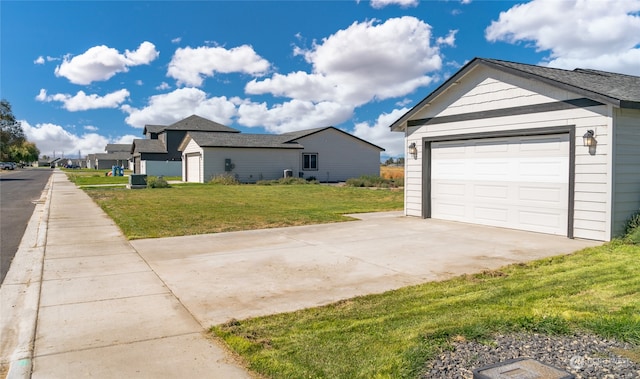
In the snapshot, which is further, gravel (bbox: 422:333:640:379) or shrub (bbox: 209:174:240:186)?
shrub (bbox: 209:174:240:186)

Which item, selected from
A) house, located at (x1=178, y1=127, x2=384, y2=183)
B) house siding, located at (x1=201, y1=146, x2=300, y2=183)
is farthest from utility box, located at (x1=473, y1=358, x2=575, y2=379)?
house siding, located at (x1=201, y1=146, x2=300, y2=183)

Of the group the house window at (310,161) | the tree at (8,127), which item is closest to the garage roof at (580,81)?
the house window at (310,161)

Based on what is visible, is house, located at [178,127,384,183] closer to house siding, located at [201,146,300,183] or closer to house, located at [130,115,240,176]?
house siding, located at [201,146,300,183]

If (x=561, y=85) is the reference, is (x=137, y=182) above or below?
below

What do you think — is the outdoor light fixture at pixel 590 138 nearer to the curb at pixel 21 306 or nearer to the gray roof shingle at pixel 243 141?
the curb at pixel 21 306

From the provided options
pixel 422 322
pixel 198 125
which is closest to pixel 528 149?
pixel 422 322

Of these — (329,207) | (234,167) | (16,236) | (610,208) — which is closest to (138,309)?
(16,236)

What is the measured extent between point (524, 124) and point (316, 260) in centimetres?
598

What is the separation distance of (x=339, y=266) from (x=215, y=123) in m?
49.2

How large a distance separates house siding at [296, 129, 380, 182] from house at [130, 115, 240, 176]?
676 inches

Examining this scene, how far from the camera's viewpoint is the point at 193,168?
37.8m

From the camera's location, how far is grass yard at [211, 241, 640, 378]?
3795 millimetres

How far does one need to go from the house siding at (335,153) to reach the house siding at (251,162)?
1339 mm

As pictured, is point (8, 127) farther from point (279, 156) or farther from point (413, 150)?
point (413, 150)
